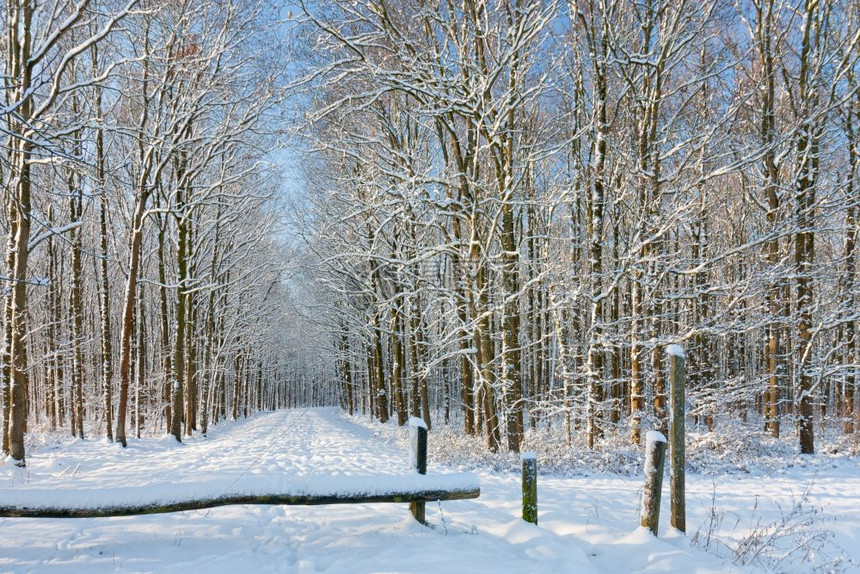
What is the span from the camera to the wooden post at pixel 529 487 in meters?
4.91

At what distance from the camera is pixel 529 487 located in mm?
4941

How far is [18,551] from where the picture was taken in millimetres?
4238

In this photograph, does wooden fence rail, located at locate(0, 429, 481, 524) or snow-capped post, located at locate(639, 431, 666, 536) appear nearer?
wooden fence rail, located at locate(0, 429, 481, 524)

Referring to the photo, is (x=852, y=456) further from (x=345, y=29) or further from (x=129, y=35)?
(x=129, y=35)

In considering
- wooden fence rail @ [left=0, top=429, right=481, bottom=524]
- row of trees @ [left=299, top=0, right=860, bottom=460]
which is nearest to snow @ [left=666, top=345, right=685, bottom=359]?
wooden fence rail @ [left=0, top=429, right=481, bottom=524]

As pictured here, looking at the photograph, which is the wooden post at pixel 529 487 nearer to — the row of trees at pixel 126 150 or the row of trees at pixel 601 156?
the row of trees at pixel 601 156

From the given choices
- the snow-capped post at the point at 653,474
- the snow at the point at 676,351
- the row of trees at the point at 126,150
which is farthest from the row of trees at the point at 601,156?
the snow-capped post at the point at 653,474

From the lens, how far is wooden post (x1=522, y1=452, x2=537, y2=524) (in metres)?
4.91

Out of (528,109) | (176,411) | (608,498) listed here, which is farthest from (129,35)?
(608,498)

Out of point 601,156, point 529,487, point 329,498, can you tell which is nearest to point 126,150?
point 601,156

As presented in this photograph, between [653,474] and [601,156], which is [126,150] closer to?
[601,156]

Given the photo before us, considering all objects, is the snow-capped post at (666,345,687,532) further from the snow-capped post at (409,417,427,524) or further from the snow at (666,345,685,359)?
the snow-capped post at (409,417,427,524)

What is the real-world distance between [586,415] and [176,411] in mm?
13198

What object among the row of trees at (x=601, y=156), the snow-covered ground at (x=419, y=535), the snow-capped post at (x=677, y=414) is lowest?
the snow-covered ground at (x=419, y=535)
